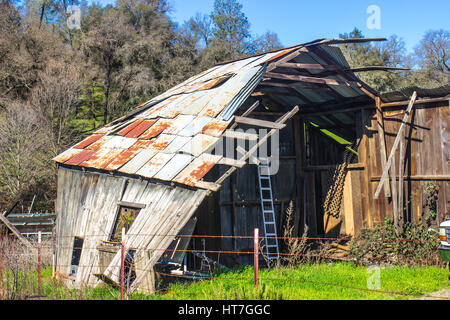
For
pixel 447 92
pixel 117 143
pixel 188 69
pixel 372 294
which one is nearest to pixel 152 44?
pixel 188 69

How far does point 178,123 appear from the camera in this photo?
32.8 ft

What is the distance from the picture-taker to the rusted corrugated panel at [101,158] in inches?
395

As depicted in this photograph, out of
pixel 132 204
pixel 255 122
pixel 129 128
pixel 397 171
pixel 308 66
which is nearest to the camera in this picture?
pixel 132 204

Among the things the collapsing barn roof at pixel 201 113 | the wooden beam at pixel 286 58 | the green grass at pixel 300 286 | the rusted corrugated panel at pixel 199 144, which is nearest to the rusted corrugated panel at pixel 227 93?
the collapsing barn roof at pixel 201 113

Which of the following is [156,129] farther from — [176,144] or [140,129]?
[176,144]

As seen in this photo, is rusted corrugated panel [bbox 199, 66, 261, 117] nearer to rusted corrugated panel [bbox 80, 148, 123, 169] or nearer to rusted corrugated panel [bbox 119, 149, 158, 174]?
rusted corrugated panel [bbox 119, 149, 158, 174]

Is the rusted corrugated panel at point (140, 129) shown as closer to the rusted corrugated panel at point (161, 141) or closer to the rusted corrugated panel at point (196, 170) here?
the rusted corrugated panel at point (161, 141)

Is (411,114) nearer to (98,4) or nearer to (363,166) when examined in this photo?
(363,166)

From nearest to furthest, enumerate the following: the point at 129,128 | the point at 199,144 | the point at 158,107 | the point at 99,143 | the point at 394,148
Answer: the point at 199,144 → the point at 394,148 → the point at 129,128 → the point at 99,143 → the point at 158,107

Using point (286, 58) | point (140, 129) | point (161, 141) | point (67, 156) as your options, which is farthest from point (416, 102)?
point (67, 156)

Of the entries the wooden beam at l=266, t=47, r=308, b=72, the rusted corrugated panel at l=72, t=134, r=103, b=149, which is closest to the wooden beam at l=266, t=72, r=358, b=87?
the wooden beam at l=266, t=47, r=308, b=72

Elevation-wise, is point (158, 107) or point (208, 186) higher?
point (158, 107)

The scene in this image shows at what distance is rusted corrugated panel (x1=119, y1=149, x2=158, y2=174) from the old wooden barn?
0.12 feet

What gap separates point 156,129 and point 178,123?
0.72 meters
